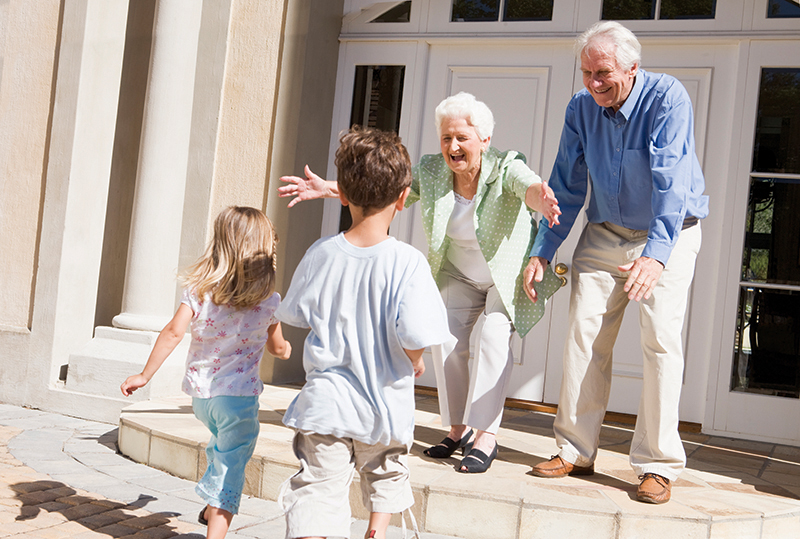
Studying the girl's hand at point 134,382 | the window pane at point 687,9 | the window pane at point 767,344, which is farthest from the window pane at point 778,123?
the girl's hand at point 134,382

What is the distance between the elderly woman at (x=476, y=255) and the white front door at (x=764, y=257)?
203 centimetres

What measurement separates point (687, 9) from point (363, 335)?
399cm

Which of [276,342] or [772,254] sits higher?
[772,254]

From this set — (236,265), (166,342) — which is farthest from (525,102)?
(166,342)

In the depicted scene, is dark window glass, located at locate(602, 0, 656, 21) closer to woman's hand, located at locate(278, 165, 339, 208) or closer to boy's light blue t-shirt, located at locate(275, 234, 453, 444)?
woman's hand, located at locate(278, 165, 339, 208)

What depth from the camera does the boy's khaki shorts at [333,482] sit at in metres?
2.11

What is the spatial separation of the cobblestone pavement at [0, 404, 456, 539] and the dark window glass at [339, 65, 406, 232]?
264 cm

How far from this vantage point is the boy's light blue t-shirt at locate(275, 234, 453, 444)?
6.83ft

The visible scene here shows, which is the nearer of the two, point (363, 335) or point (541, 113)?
point (363, 335)

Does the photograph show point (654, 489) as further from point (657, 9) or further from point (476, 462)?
point (657, 9)

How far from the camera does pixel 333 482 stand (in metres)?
2.14

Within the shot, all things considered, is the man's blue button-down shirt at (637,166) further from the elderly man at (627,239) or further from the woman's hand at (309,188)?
the woman's hand at (309,188)

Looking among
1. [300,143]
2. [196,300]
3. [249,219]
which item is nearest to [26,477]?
[196,300]

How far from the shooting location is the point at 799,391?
4.68 meters
